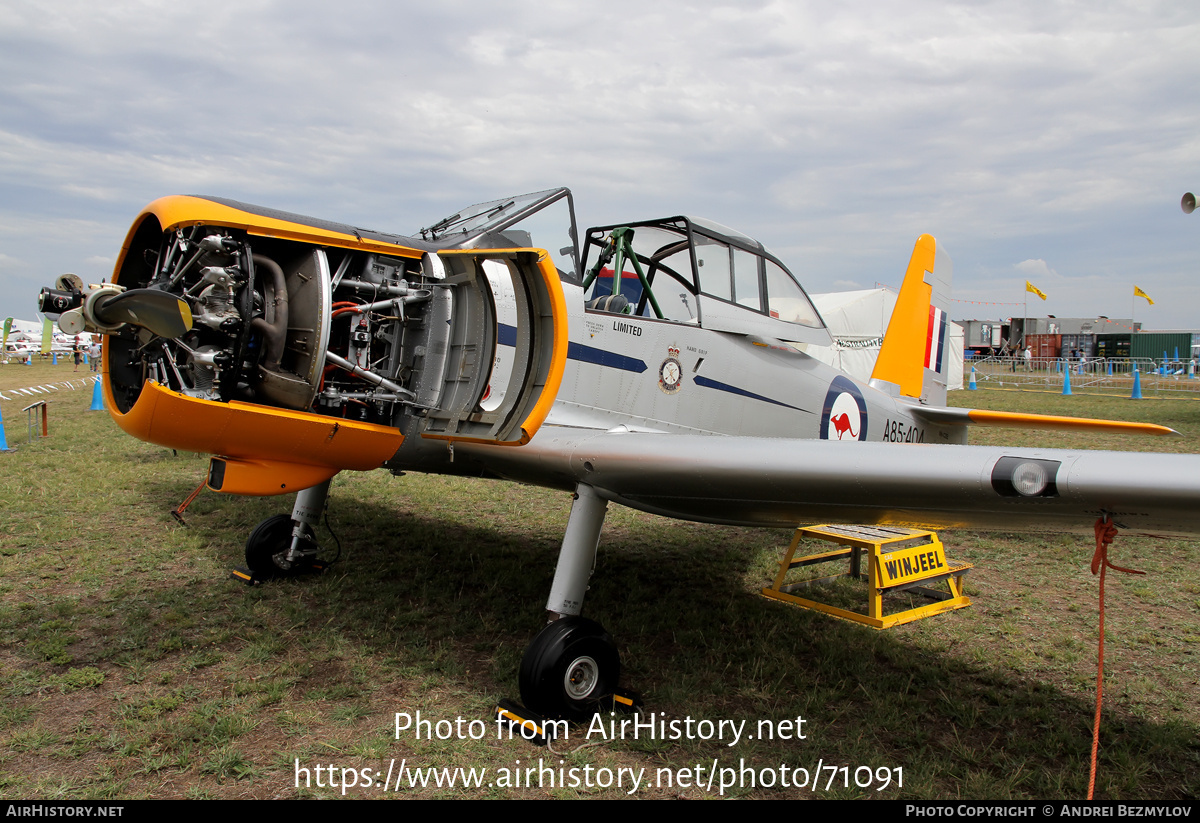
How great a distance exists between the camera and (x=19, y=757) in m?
2.85

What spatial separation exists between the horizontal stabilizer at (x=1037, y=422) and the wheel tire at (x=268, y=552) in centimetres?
512

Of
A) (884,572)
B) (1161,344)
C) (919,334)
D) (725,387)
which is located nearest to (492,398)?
(725,387)

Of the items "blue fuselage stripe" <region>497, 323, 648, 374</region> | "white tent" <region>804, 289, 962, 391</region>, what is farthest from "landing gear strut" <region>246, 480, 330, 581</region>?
"white tent" <region>804, 289, 962, 391</region>

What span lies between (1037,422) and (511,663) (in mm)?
3884

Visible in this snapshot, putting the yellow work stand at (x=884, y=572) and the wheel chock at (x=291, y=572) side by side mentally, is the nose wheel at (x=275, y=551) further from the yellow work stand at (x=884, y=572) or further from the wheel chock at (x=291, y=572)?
the yellow work stand at (x=884, y=572)

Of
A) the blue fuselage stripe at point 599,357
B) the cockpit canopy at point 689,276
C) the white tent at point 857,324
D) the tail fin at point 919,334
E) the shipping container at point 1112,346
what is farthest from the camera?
the shipping container at point 1112,346

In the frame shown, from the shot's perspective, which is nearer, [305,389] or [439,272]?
[305,389]

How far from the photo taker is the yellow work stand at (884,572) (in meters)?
4.66

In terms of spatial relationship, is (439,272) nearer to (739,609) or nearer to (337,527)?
(739,609)

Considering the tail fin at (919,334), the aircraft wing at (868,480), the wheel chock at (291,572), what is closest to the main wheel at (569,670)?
the aircraft wing at (868,480)

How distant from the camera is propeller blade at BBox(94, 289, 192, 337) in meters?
2.68

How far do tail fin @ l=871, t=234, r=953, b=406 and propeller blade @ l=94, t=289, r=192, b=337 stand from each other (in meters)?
5.90

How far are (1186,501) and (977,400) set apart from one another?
2081cm

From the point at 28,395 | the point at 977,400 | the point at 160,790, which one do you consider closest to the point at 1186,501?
the point at 160,790
